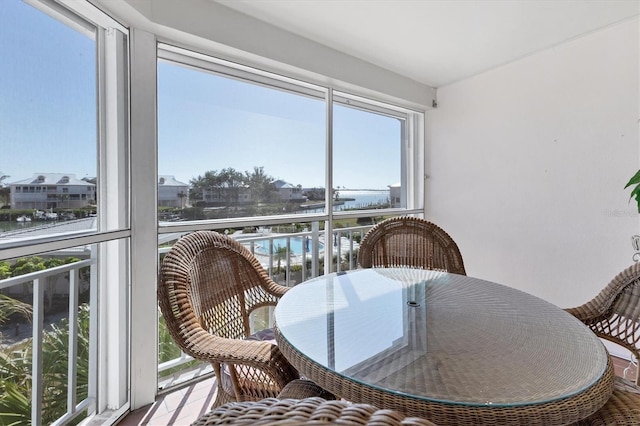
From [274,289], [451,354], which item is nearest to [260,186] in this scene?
[274,289]

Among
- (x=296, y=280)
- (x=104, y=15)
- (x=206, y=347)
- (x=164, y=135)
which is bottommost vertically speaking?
(x=296, y=280)

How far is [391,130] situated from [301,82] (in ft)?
4.62

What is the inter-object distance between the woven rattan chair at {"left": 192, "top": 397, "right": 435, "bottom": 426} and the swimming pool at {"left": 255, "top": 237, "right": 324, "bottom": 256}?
2.35 metres

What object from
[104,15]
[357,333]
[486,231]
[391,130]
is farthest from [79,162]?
[486,231]

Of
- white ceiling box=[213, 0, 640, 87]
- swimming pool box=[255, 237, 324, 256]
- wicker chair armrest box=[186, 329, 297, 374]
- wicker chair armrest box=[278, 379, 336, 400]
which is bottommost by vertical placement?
wicker chair armrest box=[278, 379, 336, 400]

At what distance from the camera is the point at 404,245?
229 cm

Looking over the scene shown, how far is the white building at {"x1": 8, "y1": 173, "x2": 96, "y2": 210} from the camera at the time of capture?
1377 mm

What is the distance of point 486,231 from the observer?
3.20m

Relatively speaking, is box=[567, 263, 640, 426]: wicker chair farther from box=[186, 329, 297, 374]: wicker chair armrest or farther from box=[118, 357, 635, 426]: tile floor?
box=[118, 357, 635, 426]: tile floor

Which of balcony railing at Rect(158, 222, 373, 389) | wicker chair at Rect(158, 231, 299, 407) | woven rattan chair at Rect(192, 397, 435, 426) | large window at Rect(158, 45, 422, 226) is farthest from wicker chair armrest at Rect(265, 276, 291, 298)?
woven rattan chair at Rect(192, 397, 435, 426)

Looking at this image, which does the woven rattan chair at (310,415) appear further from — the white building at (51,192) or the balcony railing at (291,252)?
the balcony railing at (291,252)

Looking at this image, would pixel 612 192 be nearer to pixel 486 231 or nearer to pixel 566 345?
pixel 486 231

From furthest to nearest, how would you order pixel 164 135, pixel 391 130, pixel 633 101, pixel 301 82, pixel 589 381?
pixel 391 130, pixel 301 82, pixel 633 101, pixel 164 135, pixel 589 381

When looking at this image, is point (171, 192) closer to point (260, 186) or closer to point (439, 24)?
point (260, 186)
